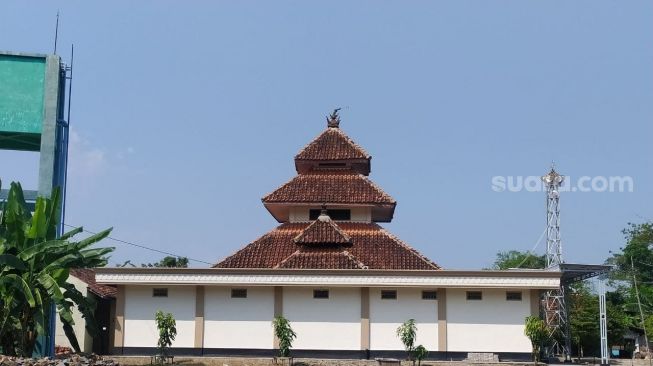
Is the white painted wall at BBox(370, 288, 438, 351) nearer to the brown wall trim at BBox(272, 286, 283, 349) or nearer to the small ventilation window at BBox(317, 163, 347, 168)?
the brown wall trim at BBox(272, 286, 283, 349)

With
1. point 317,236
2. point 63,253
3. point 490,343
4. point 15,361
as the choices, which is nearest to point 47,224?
point 63,253

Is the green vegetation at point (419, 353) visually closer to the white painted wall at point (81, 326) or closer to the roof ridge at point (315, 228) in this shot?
the roof ridge at point (315, 228)

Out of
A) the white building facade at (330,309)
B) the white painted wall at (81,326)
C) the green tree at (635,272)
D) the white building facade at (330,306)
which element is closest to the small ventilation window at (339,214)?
the white building facade at (330,306)

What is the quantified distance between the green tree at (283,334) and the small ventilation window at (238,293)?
6.97 feet

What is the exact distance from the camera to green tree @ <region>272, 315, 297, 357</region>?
2538 centimetres

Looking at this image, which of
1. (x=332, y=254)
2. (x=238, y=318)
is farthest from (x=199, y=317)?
(x=332, y=254)

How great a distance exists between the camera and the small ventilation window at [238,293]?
27.3m

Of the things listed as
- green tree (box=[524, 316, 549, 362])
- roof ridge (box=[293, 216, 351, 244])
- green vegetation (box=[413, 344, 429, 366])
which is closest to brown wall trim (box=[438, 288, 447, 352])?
green vegetation (box=[413, 344, 429, 366])

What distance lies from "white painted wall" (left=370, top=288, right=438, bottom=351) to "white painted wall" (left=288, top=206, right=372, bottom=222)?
4797 millimetres

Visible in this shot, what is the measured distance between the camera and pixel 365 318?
26844 millimetres

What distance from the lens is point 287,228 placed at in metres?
31.0

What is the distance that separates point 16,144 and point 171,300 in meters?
7.51

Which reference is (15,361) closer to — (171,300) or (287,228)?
(171,300)

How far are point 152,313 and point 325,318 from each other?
6.01m
